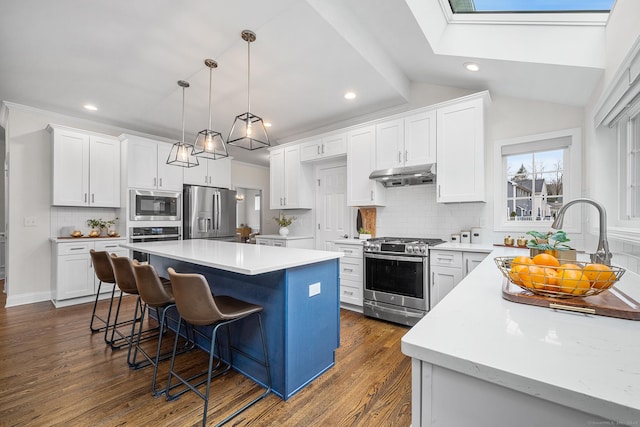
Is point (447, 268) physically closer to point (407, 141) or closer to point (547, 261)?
point (407, 141)

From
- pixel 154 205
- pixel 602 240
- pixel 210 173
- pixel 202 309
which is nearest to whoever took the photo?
pixel 602 240

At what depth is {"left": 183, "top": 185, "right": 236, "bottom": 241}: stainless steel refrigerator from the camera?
5.23 m

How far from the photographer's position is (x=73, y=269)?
13.5 feet

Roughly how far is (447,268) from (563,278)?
2.28 meters

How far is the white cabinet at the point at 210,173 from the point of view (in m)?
5.34

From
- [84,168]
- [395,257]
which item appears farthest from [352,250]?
[84,168]

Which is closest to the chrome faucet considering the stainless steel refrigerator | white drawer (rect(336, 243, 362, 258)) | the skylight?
the skylight

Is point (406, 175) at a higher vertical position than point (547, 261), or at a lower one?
higher

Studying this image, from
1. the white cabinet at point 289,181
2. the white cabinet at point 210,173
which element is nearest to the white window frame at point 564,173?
the white cabinet at point 289,181

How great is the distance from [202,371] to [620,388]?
2497mm

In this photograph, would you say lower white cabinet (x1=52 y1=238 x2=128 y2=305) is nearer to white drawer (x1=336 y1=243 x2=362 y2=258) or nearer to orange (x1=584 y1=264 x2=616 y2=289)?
white drawer (x1=336 y1=243 x2=362 y2=258)

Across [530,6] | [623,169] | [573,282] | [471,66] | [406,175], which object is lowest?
[573,282]

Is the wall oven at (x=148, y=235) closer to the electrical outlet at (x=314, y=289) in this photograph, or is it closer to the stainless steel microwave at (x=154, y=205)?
the stainless steel microwave at (x=154, y=205)

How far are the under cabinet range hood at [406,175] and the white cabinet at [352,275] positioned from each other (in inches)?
37.4
